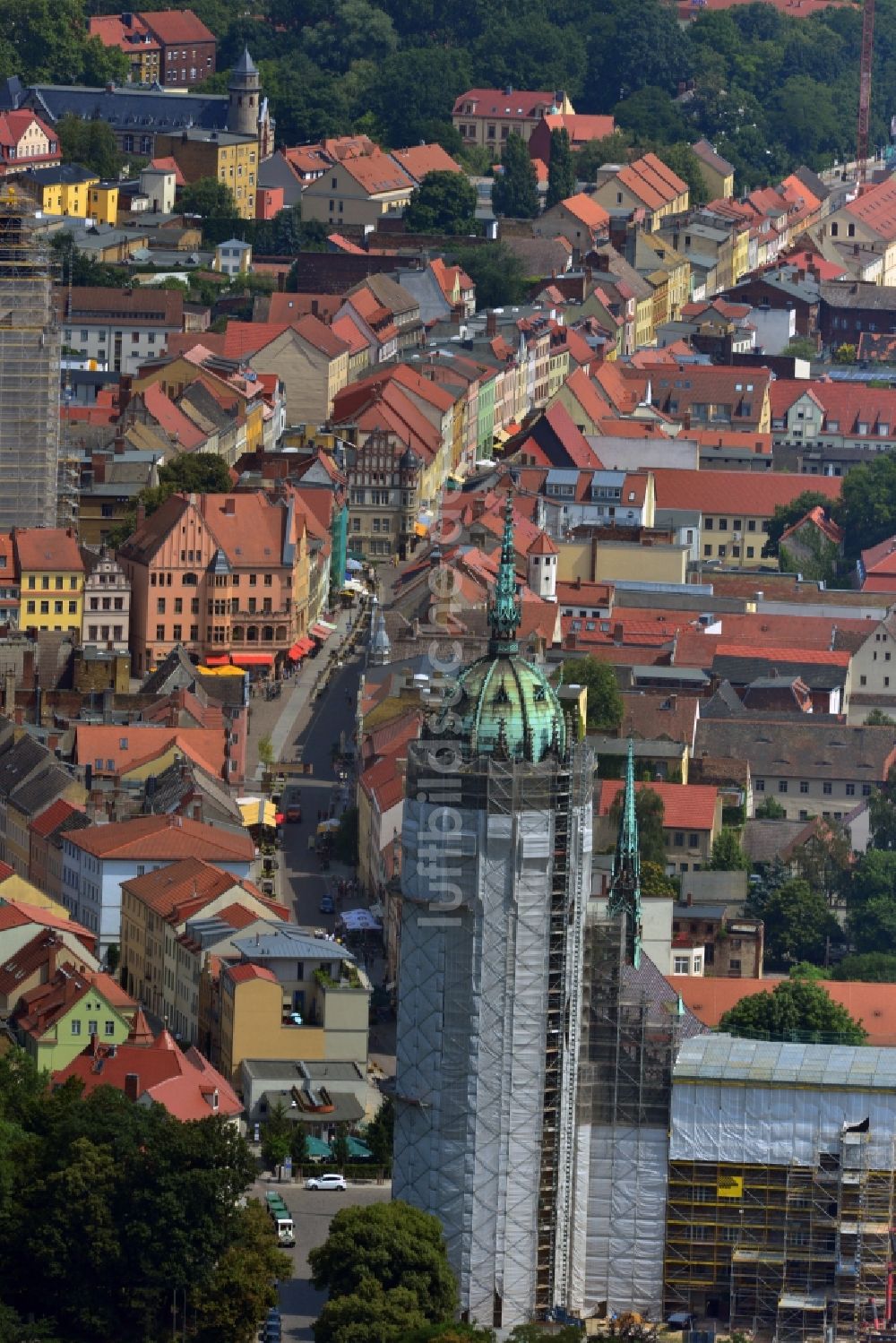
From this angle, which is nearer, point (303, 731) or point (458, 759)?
point (458, 759)

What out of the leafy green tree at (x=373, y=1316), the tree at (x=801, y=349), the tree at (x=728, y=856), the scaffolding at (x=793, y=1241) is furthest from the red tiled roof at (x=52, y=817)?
the tree at (x=801, y=349)

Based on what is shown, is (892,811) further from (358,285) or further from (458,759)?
(358,285)

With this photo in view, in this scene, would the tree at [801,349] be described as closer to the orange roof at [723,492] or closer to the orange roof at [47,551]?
the orange roof at [723,492]

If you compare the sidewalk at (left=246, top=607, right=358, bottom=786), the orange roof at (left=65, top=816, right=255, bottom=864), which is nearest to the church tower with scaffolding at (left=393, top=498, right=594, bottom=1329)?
the orange roof at (left=65, top=816, right=255, bottom=864)

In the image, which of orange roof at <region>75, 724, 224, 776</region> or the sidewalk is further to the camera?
the sidewalk

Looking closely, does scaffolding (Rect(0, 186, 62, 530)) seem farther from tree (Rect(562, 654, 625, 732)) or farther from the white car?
the white car

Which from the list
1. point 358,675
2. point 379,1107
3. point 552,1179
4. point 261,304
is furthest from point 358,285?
point 552,1179

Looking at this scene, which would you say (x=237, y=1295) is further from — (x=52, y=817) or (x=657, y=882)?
(x=52, y=817)

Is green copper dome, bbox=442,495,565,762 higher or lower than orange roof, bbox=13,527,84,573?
higher
